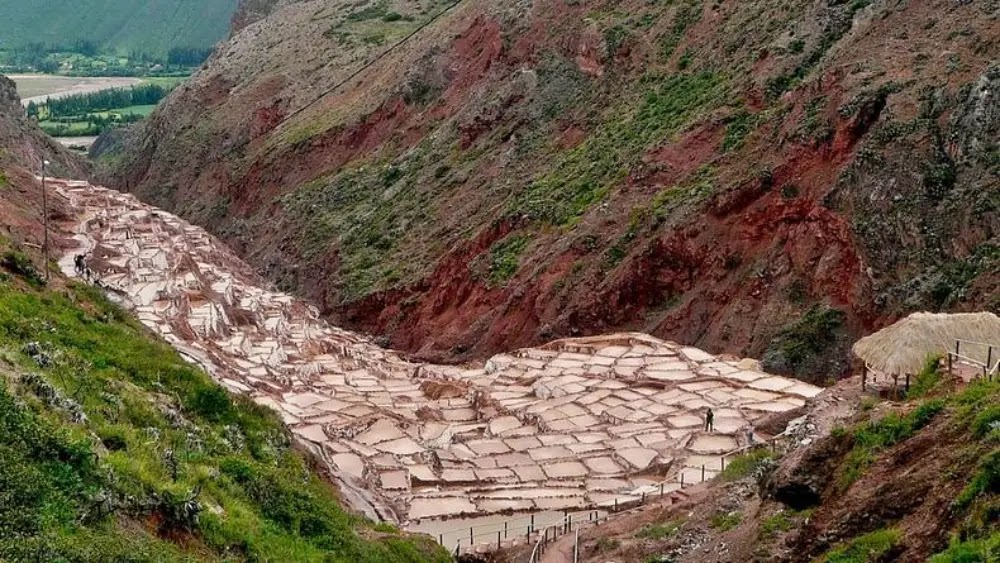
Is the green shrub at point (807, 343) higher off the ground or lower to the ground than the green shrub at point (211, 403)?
lower

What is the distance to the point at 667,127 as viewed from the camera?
1275 inches

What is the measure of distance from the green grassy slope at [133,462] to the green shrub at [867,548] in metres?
5.39

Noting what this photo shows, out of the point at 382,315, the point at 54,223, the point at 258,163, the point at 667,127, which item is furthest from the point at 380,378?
the point at 258,163

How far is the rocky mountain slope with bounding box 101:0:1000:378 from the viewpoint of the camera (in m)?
23.7

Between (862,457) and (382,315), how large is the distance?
2603 cm

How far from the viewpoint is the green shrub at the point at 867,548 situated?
30.2 ft

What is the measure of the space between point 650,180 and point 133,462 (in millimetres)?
Answer: 22734

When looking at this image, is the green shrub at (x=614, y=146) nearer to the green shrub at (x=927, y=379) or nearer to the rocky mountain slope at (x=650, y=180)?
the rocky mountain slope at (x=650, y=180)

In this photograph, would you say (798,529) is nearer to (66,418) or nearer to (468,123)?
(66,418)

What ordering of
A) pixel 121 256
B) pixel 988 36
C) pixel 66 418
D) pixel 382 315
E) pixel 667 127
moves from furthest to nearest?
pixel 121 256
pixel 382 315
pixel 667 127
pixel 988 36
pixel 66 418

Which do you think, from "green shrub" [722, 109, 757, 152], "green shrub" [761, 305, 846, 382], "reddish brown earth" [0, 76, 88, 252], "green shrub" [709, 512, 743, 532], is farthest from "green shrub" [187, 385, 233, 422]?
"green shrub" [722, 109, 757, 152]

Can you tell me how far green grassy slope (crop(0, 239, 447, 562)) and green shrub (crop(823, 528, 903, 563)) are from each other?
5.39 metres

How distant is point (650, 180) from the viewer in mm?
30797

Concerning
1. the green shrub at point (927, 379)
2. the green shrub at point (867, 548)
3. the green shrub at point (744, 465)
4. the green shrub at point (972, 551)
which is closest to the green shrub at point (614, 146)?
the green shrub at point (744, 465)
